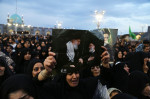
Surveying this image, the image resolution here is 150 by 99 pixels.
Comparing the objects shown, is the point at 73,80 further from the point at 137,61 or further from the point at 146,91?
the point at 137,61

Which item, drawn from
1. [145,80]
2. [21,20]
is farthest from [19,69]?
[21,20]

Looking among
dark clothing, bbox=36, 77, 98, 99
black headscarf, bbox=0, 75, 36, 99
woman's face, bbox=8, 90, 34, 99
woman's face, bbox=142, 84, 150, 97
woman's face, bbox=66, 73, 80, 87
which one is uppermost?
black headscarf, bbox=0, 75, 36, 99

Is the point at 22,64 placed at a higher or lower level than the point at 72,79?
lower

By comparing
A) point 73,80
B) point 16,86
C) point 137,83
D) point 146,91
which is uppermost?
point 16,86

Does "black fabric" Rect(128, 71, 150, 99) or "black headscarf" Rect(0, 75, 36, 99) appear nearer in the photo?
"black headscarf" Rect(0, 75, 36, 99)

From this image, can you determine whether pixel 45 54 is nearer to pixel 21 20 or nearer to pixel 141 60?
pixel 141 60

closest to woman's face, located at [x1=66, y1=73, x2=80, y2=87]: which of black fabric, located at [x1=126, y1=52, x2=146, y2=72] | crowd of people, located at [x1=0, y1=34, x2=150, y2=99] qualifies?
crowd of people, located at [x1=0, y1=34, x2=150, y2=99]

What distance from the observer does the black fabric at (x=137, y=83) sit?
298cm

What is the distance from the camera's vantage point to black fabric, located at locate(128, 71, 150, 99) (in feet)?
9.76

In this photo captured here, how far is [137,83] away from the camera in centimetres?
304

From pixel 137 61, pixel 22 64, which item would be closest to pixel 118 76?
pixel 137 61

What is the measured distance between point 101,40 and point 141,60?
3.55 metres

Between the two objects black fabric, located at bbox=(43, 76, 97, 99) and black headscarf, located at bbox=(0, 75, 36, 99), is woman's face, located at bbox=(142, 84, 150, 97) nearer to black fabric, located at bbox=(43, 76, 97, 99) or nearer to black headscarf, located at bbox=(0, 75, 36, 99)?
black fabric, located at bbox=(43, 76, 97, 99)

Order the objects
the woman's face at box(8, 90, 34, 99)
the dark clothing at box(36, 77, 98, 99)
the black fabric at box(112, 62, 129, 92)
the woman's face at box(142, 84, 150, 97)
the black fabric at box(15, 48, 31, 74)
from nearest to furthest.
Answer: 1. the woman's face at box(8, 90, 34, 99)
2. the dark clothing at box(36, 77, 98, 99)
3. the black fabric at box(112, 62, 129, 92)
4. the woman's face at box(142, 84, 150, 97)
5. the black fabric at box(15, 48, 31, 74)
